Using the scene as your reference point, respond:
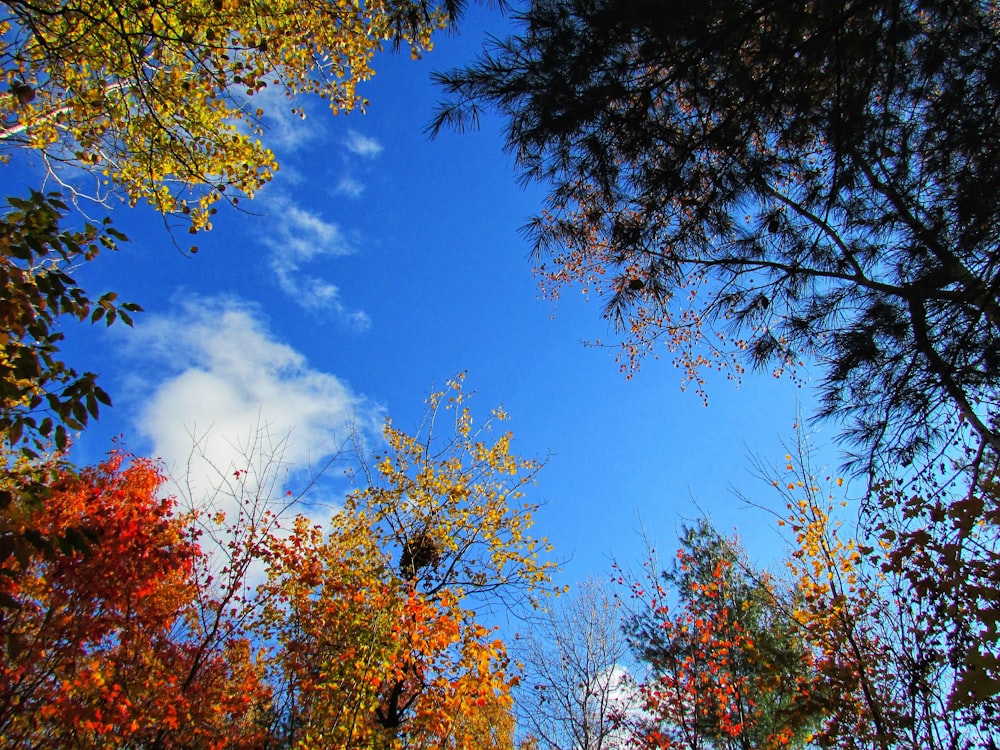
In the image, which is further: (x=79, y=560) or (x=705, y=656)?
(x=705, y=656)

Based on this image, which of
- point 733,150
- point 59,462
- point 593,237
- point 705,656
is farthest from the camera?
point 705,656

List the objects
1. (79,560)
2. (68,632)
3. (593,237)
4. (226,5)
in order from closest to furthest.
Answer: (593,237) < (226,5) < (68,632) < (79,560)

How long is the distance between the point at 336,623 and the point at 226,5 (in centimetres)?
830

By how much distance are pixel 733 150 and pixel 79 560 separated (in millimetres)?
9386

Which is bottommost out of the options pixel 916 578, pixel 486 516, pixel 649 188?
pixel 916 578

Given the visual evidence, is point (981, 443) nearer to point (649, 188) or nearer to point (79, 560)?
point (649, 188)

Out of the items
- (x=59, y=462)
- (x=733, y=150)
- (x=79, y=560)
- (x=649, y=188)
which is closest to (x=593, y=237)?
(x=649, y=188)

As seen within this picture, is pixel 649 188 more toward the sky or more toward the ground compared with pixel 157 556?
more toward the sky

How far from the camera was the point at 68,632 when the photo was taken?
6.20 m

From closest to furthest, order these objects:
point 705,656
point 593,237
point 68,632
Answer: point 593,237 < point 68,632 < point 705,656

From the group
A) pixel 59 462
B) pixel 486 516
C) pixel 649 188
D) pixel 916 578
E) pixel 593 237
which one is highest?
pixel 486 516

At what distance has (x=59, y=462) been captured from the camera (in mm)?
2270

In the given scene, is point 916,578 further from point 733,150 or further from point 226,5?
point 226,5

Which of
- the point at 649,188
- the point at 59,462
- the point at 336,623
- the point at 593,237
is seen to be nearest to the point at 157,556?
the point at 336,623
